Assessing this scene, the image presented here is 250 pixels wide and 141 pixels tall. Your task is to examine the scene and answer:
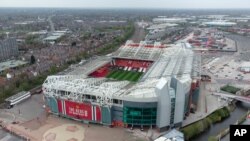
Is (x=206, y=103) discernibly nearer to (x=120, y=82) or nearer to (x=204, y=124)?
(x=204, y=124)

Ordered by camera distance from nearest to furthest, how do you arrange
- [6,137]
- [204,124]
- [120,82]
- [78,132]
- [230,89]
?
[6,137] < [78,132] < [204,124] < [120,82] < [230,89]

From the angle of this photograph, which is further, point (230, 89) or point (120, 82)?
point (230, 89)

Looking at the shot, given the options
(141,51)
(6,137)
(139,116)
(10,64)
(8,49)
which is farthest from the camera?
→ (8,49)

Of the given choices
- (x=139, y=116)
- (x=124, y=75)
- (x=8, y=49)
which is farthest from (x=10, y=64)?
(x=139, y=116)

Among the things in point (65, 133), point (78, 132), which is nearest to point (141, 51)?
point (78, 132)

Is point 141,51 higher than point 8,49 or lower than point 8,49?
higher

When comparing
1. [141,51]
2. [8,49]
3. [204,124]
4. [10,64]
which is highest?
[141,51]

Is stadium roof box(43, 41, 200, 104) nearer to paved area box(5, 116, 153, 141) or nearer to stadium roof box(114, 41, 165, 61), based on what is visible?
stadium roof box(114, 41, 165, 61)

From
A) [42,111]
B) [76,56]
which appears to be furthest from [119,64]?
[42,111]
